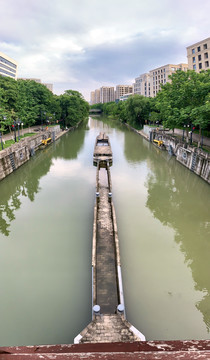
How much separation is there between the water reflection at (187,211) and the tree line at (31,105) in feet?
77.6

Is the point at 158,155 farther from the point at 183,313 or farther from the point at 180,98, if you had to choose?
the point at 183,313

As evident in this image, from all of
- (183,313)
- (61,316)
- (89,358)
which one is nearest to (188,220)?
(183,313)

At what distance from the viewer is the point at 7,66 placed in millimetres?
96750

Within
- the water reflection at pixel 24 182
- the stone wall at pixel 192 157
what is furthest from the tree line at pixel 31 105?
the stone wall at pixel 192 157

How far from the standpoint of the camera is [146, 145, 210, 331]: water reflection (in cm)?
1168

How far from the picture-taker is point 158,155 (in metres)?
39.6

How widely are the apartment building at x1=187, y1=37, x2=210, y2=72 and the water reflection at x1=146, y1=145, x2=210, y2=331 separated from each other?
41.6m

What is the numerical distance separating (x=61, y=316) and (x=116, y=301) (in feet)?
8.23

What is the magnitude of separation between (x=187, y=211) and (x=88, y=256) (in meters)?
10.6

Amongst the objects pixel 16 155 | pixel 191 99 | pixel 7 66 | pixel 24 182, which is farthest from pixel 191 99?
pixel 7 66

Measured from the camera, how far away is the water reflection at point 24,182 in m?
18.9

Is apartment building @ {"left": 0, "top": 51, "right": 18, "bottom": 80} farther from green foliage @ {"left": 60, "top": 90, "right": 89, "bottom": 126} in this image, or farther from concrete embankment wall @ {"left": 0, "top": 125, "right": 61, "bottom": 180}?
concrete embankment wall @ {"left": 0, "top": 125, "right": 61, "bottom": 180}

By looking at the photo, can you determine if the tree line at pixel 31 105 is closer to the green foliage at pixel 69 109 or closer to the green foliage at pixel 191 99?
the green foliage at pixel 69 109

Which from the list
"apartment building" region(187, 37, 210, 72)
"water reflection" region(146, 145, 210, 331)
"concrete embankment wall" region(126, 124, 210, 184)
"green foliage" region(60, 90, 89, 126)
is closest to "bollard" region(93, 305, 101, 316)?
"water reflection" region(146, 145, 210, 331)
